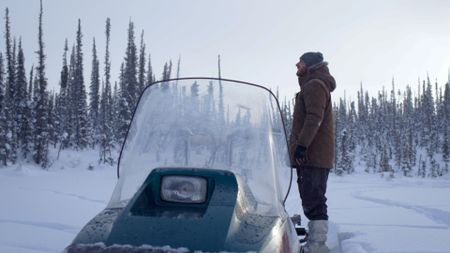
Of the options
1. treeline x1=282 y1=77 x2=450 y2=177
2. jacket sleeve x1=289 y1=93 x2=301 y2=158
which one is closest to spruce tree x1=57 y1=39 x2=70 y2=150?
treeline x1=282 y1=77 x2=450 y2=177

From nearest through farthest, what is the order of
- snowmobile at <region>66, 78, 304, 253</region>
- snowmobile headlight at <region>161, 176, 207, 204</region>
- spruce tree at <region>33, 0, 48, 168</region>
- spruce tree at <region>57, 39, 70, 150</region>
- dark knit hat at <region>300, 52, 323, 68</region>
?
snowmobile at <region>66, 78, 304, 253</region>, snowmobile headlight at <region>161, 176, 207, 204</region>, dark knit hat at <region>300, 52, 323, 68</region>, spruce tree at <region>33, 0, 48, 168</region>, spruce tree at <region>57, 39, 70, 150</region>

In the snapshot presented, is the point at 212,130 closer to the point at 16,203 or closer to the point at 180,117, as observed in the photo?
the point at 180,117

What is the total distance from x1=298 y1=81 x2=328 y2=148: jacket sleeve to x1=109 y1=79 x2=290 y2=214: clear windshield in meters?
1.16

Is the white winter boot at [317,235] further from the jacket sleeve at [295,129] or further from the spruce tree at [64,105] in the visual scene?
the spruce tree at [64,105]

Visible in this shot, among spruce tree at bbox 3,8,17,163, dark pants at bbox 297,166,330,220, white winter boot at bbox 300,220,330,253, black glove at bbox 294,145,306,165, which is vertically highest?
spruce tree at bbox 3,8,17,163

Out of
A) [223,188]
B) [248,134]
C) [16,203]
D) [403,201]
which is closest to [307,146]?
[248,134]

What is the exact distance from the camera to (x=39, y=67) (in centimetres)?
2658

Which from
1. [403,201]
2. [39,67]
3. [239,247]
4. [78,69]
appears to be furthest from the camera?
[78,69]

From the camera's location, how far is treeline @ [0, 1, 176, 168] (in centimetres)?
2645

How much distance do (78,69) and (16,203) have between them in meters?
36.5

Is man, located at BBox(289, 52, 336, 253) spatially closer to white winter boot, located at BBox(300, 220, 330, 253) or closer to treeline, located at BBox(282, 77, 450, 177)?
white winter boot, located at BBox(300, 220, 330, 253)

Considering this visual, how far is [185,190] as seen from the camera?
6.26ft

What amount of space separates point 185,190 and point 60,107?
40.7 meters

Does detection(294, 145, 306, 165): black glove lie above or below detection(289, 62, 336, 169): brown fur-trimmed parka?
below
